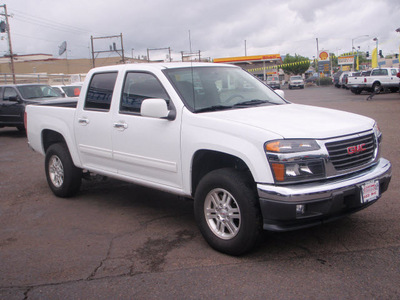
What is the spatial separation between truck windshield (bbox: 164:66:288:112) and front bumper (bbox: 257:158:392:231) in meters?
1.35

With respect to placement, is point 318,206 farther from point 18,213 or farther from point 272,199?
point 18,213

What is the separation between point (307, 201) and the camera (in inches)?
141

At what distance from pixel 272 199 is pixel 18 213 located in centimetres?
386

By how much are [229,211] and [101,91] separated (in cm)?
260

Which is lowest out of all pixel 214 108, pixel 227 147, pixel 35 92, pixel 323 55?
pixel 227 147

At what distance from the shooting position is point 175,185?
4625mm

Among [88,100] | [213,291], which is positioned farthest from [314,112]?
[88,100]

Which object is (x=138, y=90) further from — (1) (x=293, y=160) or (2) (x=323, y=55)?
(2) (x=323, y=55)

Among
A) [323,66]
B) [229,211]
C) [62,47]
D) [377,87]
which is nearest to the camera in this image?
[229,211]

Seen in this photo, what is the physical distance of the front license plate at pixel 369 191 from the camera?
12.8 ft

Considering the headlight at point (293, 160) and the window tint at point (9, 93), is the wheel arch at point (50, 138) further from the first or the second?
the window tint at point (9, 93)

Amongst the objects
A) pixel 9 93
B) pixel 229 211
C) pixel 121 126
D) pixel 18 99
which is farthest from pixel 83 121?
pixel 9 93

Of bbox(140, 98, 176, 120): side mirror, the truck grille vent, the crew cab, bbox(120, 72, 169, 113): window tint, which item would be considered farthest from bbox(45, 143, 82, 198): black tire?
the crew cab

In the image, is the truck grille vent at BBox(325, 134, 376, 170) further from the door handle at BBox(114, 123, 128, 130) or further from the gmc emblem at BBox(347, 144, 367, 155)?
the door handle at BBox(114, 123, 128, 130)
